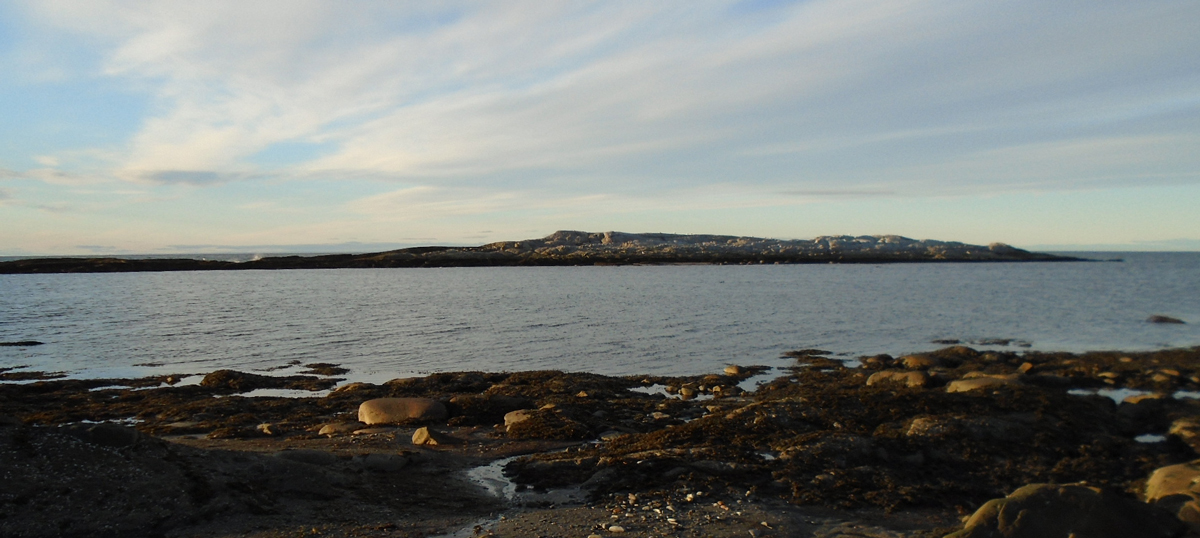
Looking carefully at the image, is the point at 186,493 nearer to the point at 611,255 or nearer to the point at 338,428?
the point at 338,428

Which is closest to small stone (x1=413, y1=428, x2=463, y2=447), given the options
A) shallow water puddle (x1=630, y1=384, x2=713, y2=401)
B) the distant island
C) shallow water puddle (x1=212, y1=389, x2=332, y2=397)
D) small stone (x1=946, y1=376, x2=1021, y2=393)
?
shallow water puddle (x1=630, y1=384, x2=713, y2=401)

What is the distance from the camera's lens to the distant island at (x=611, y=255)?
11181cm

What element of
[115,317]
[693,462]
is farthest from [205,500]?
[115,317]

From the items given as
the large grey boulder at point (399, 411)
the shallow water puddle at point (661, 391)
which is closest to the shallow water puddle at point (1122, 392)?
the shallow water puddle at point (661, 391)

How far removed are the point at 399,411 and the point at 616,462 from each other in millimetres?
6238

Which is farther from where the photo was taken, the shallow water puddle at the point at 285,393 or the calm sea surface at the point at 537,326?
the calm sea surface at the point at 537,326

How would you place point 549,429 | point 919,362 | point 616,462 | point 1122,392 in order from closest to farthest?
point 616,462, point 549,429, point 1122,392, point 919,362

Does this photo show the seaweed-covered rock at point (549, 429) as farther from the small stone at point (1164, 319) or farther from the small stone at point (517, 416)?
the small stone at point (1164, 319)

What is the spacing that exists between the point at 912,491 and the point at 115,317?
44108 mm

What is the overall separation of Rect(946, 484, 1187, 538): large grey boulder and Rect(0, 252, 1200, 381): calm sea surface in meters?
15.6

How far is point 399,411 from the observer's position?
15141mm

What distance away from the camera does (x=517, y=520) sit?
8859 mm

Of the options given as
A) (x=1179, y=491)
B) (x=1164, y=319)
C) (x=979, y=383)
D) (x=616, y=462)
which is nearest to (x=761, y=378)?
(x=979, y=383)

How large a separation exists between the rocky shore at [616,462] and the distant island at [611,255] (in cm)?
10387
